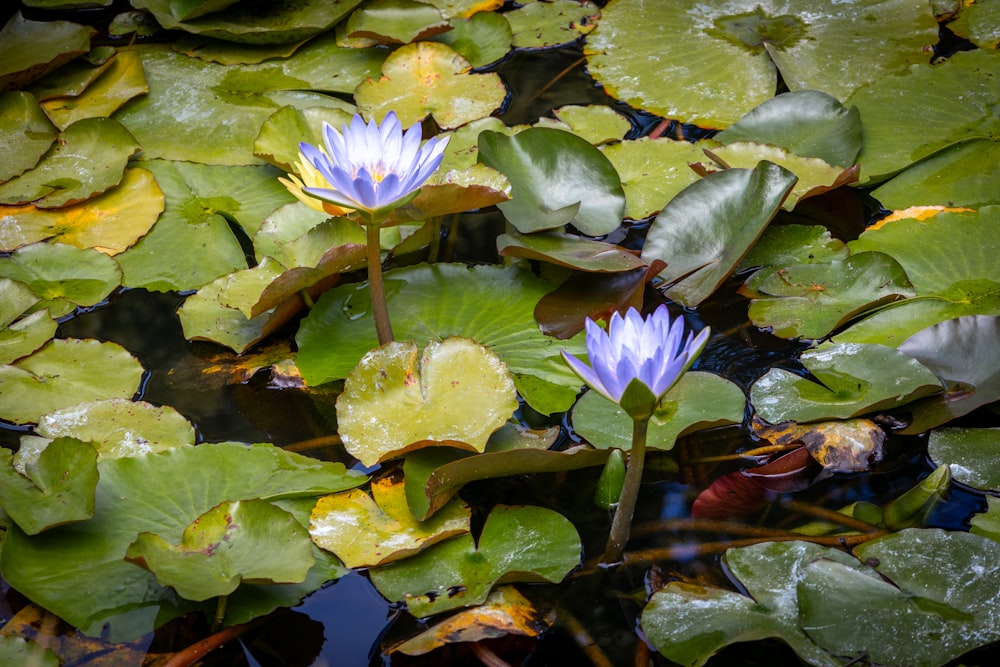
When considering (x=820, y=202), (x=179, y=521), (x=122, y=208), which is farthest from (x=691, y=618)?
(x=122, y=208)

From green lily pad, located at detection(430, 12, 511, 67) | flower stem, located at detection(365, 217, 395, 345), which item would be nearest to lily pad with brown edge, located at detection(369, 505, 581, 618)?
flower stem, located at detection(365, 217, 395, 345)

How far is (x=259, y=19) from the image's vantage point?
3125mm

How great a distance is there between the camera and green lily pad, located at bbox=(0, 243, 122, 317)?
2.22 meters

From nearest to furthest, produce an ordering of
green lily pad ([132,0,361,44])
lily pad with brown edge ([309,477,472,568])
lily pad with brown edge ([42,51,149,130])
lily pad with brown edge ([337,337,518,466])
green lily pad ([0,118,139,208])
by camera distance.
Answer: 1. lily pad with brown edge ([309,477,472,568])
2. lily pad with brown edge ([337,337,518,466])
3. green lily pad ([0,118,139,208])
4. lily pad with brown edge ([42,51,149,130])
5. green lily pad ([132,0,361,44])

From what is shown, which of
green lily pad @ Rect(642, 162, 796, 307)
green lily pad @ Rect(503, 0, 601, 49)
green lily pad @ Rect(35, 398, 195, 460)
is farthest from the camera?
green lily pad @ Rect(503, 0, 601, 49)

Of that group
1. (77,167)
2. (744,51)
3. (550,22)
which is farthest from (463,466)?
(550,22)

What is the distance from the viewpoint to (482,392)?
1.71 meters

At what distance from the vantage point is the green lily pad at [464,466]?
154 centimetres

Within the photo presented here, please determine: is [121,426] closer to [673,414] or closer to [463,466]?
[463,466]

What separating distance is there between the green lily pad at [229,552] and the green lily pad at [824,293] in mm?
1204

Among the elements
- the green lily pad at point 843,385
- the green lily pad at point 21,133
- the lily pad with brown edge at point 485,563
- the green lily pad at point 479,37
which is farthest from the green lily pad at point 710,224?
the green lily pad at point 21,133

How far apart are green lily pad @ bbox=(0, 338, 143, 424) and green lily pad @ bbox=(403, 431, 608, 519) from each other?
0.78 m

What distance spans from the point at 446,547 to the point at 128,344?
1.09 metres

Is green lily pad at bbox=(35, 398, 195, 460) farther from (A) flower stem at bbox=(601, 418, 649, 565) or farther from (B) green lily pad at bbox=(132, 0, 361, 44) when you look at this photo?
(B) green lily pad at bbox=(132, 0, 361, 44)
